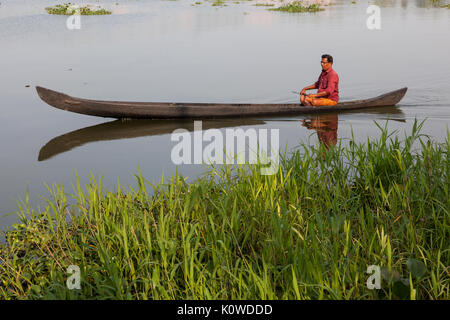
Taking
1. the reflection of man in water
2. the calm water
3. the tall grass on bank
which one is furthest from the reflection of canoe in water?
the tall grass on bank

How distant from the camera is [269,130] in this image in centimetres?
892

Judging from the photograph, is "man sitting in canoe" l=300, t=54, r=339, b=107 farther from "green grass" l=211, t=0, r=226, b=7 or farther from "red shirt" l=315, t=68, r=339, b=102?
"green grass" l=211, t=0, r=226, b=7

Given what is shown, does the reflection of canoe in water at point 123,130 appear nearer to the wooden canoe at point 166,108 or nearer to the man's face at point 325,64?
the wooden canoe at point 166,108

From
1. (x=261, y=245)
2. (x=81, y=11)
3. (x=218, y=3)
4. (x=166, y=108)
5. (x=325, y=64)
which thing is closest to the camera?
(x=261, y=245)

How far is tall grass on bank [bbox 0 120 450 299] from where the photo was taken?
3283mm

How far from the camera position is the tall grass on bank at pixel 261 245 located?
3283 millimetres

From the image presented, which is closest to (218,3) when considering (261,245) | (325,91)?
(325,91)

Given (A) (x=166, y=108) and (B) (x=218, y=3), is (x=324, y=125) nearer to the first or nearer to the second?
(A) (x=166, y=108)

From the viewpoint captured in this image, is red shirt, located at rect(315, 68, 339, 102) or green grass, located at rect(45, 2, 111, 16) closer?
red shirt, located at rect(315, 68, 339, 102)

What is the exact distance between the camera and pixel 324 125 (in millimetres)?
9125

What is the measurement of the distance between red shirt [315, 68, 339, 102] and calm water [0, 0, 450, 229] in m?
0.45

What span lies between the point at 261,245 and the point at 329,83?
5.57m

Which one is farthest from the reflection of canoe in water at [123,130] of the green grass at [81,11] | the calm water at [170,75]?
the green grass at [81,11]
